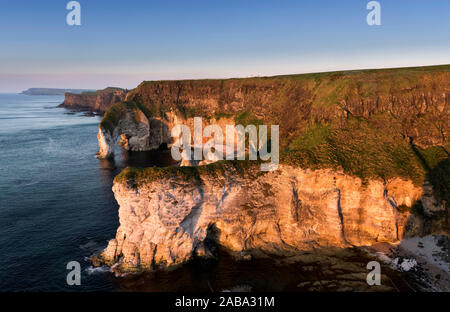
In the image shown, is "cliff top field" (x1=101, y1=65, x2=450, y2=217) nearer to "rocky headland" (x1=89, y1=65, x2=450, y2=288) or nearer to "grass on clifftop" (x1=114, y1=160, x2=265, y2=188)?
"rocky headland" (x1=89, y1=65, x2=450, y2=288)

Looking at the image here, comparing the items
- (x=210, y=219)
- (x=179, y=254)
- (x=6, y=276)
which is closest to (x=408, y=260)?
(x=210, y=219)

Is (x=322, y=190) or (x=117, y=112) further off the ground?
(x=117, y=112)

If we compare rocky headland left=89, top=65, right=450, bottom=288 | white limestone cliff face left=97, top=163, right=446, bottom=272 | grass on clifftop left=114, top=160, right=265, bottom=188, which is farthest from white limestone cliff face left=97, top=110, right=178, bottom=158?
rocky headland left=89, top=65, right=450, bottom=288

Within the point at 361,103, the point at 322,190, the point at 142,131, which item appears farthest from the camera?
the point at 142,131

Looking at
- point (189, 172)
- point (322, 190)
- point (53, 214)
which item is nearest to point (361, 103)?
point (322, 190)

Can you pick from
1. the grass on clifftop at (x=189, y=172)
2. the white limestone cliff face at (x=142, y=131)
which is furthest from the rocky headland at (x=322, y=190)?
the white limestone cliff face at (x=142, y=131)

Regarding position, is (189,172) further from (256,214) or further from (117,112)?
(117,112)
